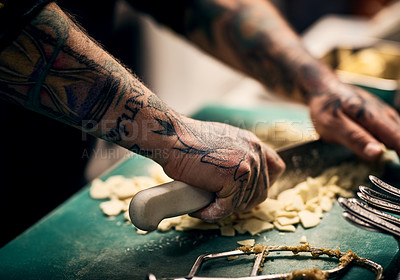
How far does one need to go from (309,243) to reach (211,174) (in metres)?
0.28

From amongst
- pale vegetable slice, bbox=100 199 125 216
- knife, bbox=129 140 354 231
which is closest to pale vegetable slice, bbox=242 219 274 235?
knife, bbox=129 140 354 231

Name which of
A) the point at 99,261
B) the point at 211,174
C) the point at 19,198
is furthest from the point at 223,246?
the point at 19,198

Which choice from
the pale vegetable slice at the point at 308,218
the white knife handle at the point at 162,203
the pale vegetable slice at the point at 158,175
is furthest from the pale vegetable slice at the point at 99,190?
the pale vegetable slice at the point at 308,218

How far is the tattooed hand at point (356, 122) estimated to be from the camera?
117cm

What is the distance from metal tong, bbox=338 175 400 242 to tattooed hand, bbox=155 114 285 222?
0.76ft

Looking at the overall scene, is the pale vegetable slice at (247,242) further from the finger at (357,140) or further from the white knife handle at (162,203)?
the finger at (357,140)

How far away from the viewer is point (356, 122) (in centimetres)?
123

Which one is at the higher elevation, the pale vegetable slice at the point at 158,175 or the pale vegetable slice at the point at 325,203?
the pale vegetable slice at the point at 325,203

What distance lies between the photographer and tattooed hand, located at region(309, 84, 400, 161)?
3.83ft

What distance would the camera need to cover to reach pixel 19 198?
1364 millimetres

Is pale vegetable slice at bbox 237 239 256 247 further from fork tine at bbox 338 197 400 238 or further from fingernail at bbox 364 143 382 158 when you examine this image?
fingernail at bbox 364 143 382 158

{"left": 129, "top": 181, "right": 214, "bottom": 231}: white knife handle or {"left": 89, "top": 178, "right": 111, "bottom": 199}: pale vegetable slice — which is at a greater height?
{"left": 129, "top": 181, "right": 214, "bottom": 231}: white knife handle

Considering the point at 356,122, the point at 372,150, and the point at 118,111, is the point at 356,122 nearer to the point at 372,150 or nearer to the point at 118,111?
the point at 372,150

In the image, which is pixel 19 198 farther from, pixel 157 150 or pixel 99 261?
pixel 157 150
